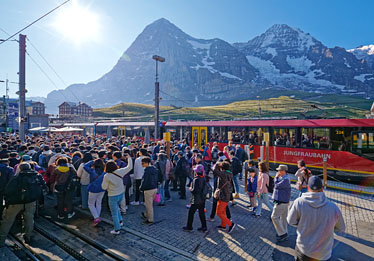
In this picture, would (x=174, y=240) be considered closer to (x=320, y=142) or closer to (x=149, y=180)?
(x=149, y=180)

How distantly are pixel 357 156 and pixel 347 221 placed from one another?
19.9 feet

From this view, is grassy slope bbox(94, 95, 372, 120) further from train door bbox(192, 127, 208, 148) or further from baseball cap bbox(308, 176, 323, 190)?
baseball cap bbox(308, 176, 323, 190)

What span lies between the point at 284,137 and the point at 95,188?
40.5 feet

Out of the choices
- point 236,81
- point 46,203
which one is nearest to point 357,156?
point 46,203

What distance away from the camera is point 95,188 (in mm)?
5910

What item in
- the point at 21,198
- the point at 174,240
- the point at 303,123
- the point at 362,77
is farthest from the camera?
the point at 362,77

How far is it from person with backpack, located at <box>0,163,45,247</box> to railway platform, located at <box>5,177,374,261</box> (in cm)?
61

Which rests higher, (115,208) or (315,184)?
(315,184)

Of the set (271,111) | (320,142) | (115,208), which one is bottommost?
(115,208)

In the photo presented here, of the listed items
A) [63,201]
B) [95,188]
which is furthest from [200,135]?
[95,188]

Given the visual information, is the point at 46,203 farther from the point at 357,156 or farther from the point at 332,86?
the point at 332,86

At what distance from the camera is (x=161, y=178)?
703 centimetres

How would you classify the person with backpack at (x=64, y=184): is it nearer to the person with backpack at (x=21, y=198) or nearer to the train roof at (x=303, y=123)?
the person with backpack at (x=21, y=198)

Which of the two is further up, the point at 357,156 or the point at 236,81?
the point at 236,81
